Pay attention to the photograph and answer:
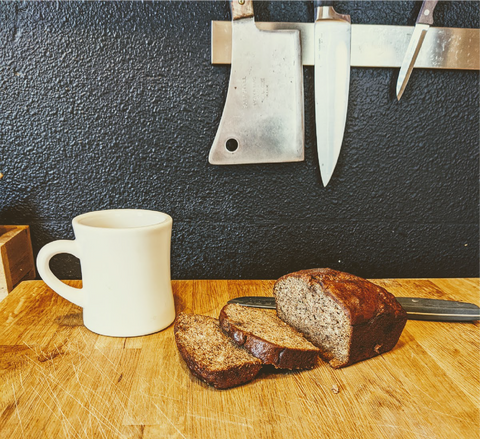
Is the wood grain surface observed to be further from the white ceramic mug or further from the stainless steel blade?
the stainless steel blade

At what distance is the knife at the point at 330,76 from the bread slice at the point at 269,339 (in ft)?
1.64

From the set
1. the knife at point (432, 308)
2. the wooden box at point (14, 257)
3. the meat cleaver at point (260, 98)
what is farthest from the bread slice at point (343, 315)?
Answer: the wooden box at point (14, 257)

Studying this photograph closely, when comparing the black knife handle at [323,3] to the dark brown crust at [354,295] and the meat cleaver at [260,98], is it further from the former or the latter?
the dark brown crust at [354,295]

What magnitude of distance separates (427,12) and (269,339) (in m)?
0.91

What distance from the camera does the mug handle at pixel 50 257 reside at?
0.87m

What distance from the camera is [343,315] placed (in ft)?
2.56

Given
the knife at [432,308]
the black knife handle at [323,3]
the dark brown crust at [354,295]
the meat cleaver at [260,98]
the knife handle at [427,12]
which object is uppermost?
the black knife handle at [323,3]

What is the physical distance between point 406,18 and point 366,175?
428mm

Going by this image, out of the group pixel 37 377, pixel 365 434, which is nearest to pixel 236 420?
pixel 365 434

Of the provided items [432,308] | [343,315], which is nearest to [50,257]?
[343,315]

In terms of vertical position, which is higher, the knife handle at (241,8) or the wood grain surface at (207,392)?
the knife handle at (241,8)

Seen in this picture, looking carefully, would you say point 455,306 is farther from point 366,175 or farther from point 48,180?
point 48,180

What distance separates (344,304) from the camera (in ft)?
2.56

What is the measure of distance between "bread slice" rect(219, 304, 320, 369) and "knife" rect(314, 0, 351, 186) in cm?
50
